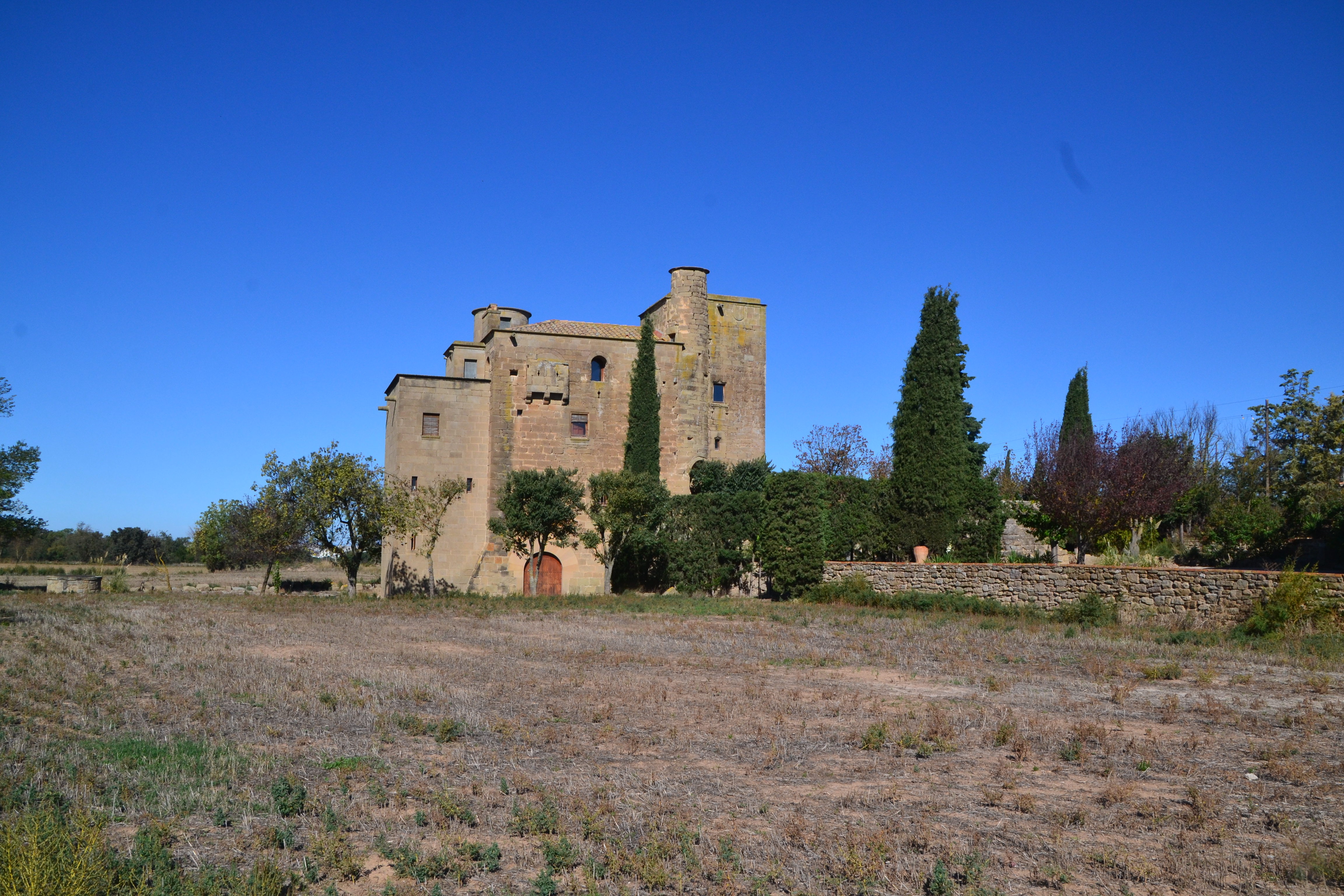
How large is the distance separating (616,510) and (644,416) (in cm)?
658

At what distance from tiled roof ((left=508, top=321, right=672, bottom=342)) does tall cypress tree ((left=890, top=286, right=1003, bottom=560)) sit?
13162 mm

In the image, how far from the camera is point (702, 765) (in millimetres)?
8641

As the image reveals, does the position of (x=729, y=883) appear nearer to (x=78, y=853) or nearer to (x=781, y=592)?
(x=78, y=853)

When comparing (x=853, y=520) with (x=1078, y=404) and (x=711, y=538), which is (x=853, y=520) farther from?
(x=1078, y=404)

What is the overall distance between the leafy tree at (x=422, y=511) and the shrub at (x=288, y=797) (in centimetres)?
2775

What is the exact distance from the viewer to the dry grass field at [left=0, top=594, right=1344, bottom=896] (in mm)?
6043

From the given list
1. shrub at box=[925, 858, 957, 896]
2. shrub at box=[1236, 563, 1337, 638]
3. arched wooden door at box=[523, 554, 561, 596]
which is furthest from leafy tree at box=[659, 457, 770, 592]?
shrub at box=[925, 858, 957, 896]

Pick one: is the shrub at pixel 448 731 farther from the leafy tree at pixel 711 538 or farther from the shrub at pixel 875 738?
the leafy tree at pixel 711 538

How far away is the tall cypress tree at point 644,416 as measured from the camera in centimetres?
4056

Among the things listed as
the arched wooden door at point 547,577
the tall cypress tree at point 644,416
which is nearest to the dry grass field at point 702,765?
the arched wooden door at point 547,577

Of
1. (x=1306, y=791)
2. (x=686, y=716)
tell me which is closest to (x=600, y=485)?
(x=686, y=716)

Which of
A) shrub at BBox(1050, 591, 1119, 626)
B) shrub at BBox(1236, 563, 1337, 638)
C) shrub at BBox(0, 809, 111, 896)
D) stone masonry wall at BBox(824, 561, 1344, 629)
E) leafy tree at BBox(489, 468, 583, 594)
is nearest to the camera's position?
shrub at BBox(0, 809, 111, 896)

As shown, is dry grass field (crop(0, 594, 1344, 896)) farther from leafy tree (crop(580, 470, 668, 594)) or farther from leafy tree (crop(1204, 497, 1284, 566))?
leafy tree (crop(1204, 497, 1284, 566))

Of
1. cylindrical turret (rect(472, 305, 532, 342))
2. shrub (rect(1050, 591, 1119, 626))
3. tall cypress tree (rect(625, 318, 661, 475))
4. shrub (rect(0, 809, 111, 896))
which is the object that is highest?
cylindrical turret (rect(472, 305, 532, 342))
